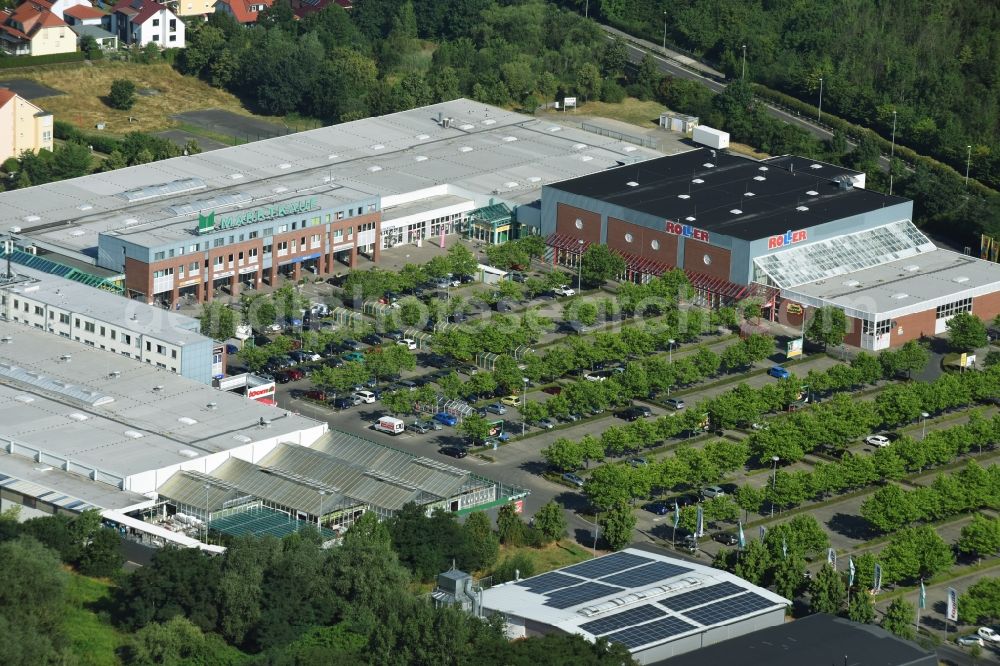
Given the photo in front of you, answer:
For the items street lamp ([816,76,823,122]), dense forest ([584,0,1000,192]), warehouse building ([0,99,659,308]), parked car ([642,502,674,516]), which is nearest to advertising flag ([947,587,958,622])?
parked car ([642,502,674,516])

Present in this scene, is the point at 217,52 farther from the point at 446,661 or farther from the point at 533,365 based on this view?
the point at 446,661

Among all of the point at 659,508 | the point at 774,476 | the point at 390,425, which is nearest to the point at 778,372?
the point at 774,476

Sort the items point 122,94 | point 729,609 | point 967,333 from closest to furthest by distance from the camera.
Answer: point 729,609
point 967,333
point 122,94

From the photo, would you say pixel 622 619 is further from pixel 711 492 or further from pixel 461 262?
pixel 461 262

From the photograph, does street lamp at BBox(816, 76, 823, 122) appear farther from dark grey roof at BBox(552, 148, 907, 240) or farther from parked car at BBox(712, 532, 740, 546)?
parked car at BBox(712, 532, 740, 546)

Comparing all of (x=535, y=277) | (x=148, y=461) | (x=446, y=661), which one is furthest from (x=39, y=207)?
(x=446, y=661)

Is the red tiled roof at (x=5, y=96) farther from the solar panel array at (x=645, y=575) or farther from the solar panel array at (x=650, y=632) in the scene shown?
the solar panel array at (x=650, y=632)
